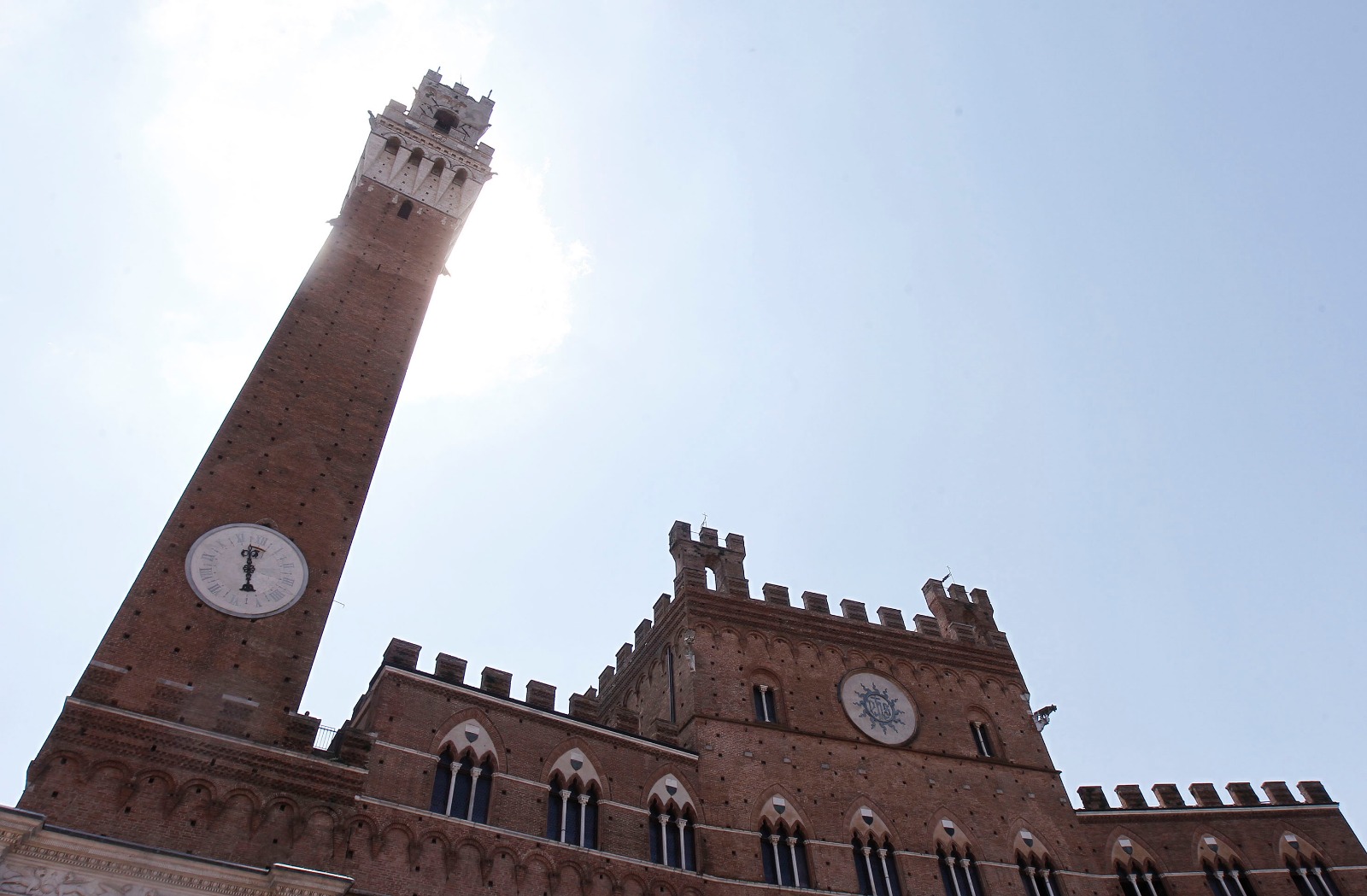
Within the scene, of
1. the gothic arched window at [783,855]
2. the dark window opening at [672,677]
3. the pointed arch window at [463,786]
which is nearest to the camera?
the pointed arch window at [463,786]

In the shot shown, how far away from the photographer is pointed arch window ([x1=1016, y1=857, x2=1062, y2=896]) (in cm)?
2334

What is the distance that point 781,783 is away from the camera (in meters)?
22.9

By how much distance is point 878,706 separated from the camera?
2612 cm

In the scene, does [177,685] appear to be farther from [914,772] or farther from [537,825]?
[914,772]

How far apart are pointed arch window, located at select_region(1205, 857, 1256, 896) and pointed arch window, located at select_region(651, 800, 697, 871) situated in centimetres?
1354

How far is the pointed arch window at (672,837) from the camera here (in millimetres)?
20391

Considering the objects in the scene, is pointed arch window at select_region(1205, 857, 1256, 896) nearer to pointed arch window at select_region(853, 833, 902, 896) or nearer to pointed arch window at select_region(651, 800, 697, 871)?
pointed arch window at select_region(853, 833, 902, 896)

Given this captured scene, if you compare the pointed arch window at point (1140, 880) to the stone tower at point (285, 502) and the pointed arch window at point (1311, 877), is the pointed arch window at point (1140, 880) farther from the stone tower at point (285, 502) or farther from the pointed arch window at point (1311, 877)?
the stone tower at point (285, 502)

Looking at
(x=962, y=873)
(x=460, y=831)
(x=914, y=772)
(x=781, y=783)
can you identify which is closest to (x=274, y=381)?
(x=460, y=831)

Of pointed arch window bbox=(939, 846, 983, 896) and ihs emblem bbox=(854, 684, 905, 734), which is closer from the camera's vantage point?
pointed arch window bbox=(939, 846, 983, 896)

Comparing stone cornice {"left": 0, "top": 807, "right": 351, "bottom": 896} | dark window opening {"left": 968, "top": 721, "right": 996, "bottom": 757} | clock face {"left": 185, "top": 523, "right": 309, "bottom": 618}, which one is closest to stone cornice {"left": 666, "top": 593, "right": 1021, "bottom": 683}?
dark window opening {"left": 968, "top": 721, "right": 996, "bottom": 757}

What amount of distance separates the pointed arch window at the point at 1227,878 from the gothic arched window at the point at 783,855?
35.7 feet

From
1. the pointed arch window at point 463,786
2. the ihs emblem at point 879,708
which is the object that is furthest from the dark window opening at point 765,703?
the pointed arch window at point 463,786

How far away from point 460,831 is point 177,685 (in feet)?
18.7
